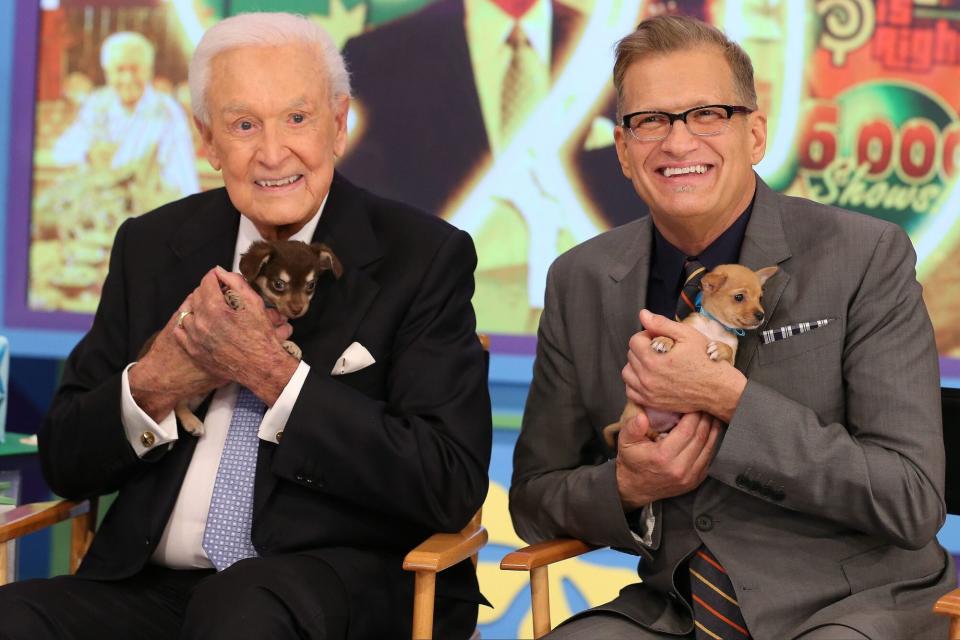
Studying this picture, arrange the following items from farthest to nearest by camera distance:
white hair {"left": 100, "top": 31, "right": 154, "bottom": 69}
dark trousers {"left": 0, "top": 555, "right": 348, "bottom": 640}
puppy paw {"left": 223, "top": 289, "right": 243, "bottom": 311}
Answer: white hair {"left": 100, "top": 31, "right": 154, "bottom": 69} < puppy paw {"left": 223, "top": 289, "right": 243, "bottom": 311} < dark trousers {"left": 0, "top": 555, "right": 348, "bottom": 640}

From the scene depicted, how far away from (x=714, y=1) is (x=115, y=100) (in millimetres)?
2343

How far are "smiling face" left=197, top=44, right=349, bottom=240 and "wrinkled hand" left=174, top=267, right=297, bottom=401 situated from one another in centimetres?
29

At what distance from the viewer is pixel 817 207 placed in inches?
110

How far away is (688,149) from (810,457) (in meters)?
0.71

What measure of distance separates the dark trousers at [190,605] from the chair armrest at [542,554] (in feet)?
1.25

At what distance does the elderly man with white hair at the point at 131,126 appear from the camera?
4836 millimetres

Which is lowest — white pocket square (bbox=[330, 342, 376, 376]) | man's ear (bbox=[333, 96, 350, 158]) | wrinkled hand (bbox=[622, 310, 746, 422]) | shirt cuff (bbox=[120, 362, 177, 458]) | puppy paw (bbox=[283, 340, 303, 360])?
shirt cuff (bbox=[120, 362, 177, 458])

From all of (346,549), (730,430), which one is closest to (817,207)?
(730,430)

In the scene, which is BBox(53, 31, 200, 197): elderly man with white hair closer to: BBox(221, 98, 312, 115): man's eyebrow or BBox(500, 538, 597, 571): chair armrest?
BBox(221, 98, 312, 115): man's eyebrow

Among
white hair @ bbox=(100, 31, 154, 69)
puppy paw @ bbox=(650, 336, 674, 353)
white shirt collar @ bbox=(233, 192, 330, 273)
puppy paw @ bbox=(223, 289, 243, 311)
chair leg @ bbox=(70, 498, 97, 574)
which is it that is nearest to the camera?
puppy paw @ bbox=(650, 336, 674, 353)

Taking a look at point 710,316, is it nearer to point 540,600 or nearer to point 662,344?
point 662,344

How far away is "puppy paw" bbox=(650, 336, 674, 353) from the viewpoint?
2.52 m

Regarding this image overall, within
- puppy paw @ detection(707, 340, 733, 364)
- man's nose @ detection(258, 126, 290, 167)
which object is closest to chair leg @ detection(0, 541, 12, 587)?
man's nose @ detection(258, 126, 290, 167)

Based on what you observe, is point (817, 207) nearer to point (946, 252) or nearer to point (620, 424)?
point (620, 424)
